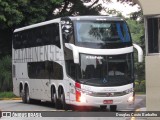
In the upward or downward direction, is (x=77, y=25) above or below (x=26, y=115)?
above

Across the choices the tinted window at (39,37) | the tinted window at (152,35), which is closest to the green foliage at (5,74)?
the tinted window at (39,37)

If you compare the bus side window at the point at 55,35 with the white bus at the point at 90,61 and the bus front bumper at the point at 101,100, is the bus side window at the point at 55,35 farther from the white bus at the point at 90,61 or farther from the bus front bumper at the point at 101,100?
the bus front bumper at the point at 101,100

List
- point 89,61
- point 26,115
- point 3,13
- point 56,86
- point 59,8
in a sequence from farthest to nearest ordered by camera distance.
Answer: point 59,8 < point 3,13 < point 56,86 < point 89,61 < point 26,115

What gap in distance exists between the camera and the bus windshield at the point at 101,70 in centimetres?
1733

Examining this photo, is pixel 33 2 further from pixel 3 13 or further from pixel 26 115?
pixel 26 115

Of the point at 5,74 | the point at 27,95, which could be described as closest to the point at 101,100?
the point at 27,95

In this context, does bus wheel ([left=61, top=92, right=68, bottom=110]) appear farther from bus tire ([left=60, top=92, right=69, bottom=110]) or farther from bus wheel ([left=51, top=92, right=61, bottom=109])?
bus wheel ([left=51, top=92, right=61, bottom=109])

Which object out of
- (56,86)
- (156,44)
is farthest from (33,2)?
(156,44)

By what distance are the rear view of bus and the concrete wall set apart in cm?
361

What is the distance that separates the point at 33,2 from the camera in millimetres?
28516

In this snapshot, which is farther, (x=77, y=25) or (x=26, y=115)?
(x=77, y=25)

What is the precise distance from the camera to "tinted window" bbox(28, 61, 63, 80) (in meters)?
19.1

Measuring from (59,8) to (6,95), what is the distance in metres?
6.04

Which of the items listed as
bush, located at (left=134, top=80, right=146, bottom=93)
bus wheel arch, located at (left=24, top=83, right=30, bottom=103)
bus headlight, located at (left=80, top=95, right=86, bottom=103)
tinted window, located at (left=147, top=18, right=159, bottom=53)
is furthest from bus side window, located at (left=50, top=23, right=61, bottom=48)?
bush, located at (left=134, top=80, right=146, bottom=93)
